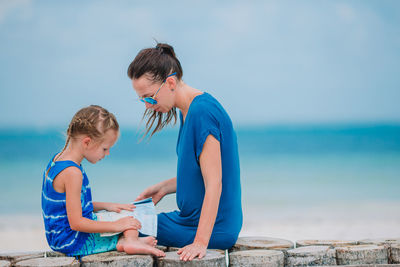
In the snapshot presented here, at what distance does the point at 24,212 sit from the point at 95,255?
6627 millimetres

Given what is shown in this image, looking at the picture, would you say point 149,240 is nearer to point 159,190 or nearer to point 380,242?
point 159,190

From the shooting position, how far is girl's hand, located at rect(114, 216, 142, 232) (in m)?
2.77

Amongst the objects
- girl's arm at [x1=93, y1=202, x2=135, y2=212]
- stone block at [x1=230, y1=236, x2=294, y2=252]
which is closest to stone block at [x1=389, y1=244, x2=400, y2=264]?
stone block at [x1=230, y1=236, x2=294, y2=252]

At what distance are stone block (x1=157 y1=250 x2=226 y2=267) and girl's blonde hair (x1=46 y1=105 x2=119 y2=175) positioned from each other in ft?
2.43

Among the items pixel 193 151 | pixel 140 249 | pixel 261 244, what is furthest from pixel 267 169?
pixel 140 249

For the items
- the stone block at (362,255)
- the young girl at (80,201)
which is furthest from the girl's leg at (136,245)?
the stone block at (362,255)

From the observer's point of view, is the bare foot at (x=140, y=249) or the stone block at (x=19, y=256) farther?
the stone block at (x=19, y=256)

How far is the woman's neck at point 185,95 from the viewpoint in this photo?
295 centimetres

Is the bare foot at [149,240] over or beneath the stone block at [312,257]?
over

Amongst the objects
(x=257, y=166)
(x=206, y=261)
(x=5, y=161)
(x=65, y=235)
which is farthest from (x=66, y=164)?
(x=5, y=161)

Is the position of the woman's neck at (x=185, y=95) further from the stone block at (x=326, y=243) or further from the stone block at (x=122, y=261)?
the stone block at (x=326, y=243)

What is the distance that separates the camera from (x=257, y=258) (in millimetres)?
2689

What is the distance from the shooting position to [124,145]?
21406mm

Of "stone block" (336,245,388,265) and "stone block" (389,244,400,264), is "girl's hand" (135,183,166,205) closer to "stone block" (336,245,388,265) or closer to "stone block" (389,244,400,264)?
"stone block" (336,245,388,265)
